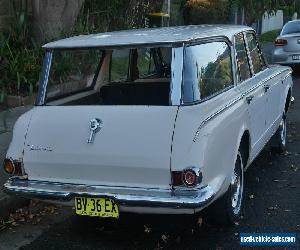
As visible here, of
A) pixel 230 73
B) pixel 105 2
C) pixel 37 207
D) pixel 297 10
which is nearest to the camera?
pixel 230 73

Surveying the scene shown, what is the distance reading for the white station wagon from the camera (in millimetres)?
3777

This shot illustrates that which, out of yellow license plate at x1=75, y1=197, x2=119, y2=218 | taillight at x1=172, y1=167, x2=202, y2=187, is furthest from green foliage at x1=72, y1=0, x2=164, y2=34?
taillight at x1=172, y1=167, x2=202, y2=187

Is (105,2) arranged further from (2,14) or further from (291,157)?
(291,157)

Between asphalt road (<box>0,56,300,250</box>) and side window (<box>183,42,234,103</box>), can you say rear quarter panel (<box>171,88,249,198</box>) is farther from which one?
asphalt road (<box>0,56,300,250</box>)

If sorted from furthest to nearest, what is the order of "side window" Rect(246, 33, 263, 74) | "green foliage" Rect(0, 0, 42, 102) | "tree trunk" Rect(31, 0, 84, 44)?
"tree trunk" Rect(31, 0, 84, 44) < "green foliage" Rect(0, 0, 42, 102) < "side window" Rect(246, 33, 263, 74)

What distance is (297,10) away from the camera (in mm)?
30344

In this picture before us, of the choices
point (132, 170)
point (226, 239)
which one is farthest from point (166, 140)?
point (226, 239)

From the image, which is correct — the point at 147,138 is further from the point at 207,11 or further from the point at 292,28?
the point at 207,11

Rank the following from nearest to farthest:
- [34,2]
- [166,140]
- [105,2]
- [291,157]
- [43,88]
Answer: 1. [166,140]
2. [43,88]
3. [291,157]
4. [34,2]
5. [105,2]

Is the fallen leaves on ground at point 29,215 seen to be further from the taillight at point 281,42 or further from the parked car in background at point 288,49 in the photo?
the taillight at point 281,42

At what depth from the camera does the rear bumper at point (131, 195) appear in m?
3.70

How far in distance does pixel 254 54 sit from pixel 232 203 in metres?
2.09

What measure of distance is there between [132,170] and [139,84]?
1448mm

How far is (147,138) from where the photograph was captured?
12.6ft
